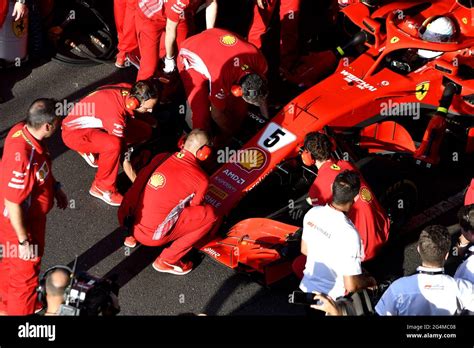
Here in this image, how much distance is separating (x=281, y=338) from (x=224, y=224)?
2.92 metres

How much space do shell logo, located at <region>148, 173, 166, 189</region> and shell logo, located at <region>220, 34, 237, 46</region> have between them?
6.10 feet

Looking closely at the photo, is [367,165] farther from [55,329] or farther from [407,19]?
[55,329]

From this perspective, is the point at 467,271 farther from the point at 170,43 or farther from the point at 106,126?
the point at 170,43

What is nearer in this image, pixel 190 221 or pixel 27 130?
pixel 27 130

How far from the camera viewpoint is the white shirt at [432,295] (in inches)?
238

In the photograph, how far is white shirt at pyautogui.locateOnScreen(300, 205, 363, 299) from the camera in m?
6.45

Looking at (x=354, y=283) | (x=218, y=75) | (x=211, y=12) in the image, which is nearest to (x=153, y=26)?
(x=211, y=12)

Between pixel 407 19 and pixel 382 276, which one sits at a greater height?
pixel 407 19

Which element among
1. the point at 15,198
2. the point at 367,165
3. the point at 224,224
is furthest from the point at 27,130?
the point at 367,165

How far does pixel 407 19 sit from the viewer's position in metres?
9.23

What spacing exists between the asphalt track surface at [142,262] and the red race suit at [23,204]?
0.76 m

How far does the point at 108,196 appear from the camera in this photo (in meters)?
8.60

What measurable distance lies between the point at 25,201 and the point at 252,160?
2385 millimetres

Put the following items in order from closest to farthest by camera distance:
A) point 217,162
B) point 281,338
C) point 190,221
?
1. point 281,338
2. point 190,221
3. point 217,162
